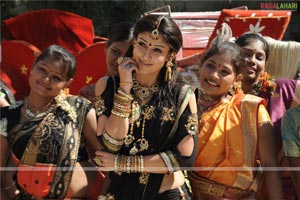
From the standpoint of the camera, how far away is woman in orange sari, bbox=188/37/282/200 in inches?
83.5

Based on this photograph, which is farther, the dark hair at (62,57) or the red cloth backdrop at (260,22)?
the red cloth backdrop at (260,22)

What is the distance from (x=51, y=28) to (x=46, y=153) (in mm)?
2585

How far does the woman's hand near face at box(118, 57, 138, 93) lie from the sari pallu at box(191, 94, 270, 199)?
48 cm

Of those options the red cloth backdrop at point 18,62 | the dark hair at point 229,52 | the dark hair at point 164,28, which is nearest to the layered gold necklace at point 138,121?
the dark hair at point 164,28

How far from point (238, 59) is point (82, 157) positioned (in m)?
0.81

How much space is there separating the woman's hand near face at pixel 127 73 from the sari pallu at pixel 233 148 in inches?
18.9

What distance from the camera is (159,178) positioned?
6.34 feet

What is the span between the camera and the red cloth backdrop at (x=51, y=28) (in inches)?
172

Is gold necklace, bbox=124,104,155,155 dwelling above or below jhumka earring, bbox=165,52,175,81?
below

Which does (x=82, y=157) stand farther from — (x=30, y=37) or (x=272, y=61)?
(x=30, y=37)

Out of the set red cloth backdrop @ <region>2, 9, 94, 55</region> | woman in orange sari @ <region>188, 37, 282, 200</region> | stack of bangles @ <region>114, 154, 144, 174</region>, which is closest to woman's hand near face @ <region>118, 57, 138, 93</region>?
stack of bangles @ <region>114, 154, 144, 174</region>

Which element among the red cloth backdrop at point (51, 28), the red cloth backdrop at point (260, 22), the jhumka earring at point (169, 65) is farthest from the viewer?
the red cloth backdrop at point (51, 28)

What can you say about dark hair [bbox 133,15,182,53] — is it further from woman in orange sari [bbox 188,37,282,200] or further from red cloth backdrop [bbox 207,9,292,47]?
red cloth backdrop [bbox 207,9,292,47]

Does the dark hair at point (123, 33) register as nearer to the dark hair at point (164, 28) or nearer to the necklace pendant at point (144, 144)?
the dark hair at point (164, 28)
